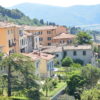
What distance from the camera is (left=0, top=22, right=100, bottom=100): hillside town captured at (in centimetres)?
4184

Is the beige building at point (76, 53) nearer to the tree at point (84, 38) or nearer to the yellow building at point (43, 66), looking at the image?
the tree at point (84, 38)

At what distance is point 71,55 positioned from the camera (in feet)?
175

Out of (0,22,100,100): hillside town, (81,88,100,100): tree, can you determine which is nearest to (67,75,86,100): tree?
(0,22,100,100): hillside town

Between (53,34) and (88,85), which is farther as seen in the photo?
(53,34)

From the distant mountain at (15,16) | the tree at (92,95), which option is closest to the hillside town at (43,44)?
the tree at (92,95)

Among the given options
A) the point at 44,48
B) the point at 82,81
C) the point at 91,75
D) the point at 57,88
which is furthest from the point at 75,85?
the point at 44,48

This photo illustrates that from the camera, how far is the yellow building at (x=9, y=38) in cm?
4519

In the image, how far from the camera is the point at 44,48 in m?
56.9

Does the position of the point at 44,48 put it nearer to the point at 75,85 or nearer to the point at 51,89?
the point at 75,85

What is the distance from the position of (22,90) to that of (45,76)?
11222mm

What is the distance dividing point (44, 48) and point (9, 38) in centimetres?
1123

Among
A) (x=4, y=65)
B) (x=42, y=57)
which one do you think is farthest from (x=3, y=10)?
(x=4, y=65)

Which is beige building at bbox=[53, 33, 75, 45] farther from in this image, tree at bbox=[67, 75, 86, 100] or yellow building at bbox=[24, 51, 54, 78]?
tree at bbox=[67, 75, 86, 100]

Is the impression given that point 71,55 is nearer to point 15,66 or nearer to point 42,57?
point 42,57
